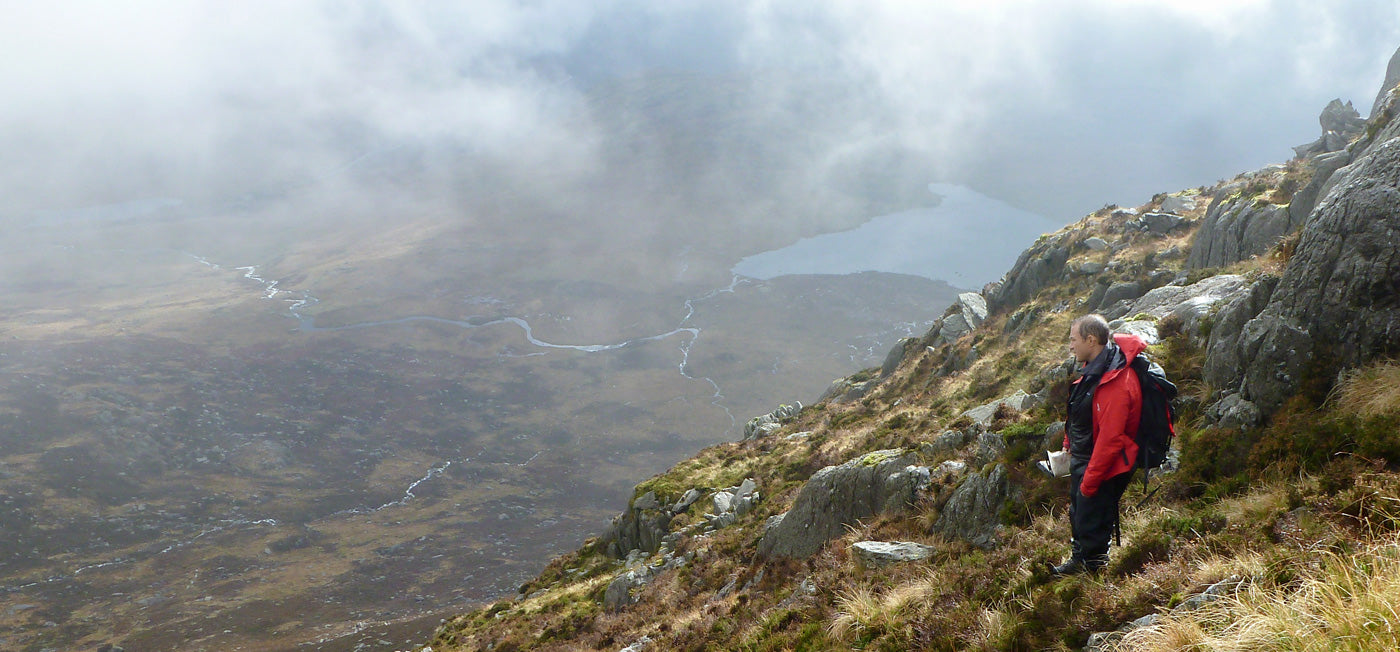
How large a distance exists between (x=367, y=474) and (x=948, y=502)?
158 meters

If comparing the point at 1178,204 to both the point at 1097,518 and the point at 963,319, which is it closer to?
the point at 963,319

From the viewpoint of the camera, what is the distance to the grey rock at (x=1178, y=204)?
123ft

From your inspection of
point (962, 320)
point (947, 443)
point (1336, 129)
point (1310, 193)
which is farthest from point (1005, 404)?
point (1336, 129)

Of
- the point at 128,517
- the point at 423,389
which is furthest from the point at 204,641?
the point at 423,389

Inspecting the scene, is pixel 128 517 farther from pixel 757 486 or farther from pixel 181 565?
pixel 757 486

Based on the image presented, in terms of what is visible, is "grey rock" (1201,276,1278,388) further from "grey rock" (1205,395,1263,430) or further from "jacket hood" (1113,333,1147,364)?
"jacket hood" (1113,333,1147,364)

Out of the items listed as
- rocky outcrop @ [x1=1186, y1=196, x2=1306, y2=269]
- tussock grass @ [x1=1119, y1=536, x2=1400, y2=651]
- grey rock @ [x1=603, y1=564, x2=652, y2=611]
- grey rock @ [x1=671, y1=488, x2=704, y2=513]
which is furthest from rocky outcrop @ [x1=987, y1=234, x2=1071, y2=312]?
tussock grass @ [x1=1119, y1=536, x2=1400, y2=651]

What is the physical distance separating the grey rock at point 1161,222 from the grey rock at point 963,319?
31.6 ft

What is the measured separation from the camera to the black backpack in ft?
23.5

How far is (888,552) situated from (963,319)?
33.9m

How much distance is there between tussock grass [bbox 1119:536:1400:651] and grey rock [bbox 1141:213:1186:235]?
1316 inches

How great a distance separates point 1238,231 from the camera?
2317cm

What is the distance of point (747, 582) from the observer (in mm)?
16594

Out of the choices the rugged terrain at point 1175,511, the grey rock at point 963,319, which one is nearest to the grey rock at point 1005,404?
the rugged terrain at point 1175,511
